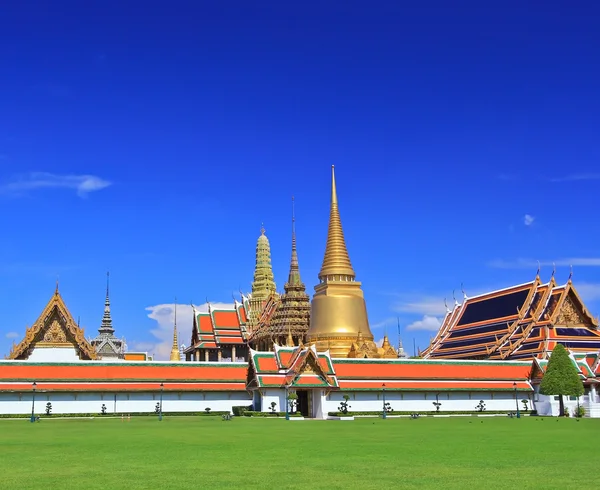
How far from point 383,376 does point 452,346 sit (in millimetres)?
23528

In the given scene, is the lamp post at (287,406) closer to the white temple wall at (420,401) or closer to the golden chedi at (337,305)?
the white temple wall at (420,401)

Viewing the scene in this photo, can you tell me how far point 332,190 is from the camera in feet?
275

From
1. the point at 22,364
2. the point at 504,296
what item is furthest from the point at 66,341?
the point at 504,296

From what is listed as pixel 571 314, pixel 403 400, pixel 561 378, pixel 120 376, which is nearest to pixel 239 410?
pixel 120 376

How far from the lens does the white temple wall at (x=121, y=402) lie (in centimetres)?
4960

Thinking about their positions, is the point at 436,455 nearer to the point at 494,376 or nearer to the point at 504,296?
the point at 494,376

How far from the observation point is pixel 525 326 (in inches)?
2655

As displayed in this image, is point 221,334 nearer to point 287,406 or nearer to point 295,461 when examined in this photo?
point 287,406

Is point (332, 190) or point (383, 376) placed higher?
point (332, 190)

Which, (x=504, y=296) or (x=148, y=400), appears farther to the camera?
(x=504, y=296)

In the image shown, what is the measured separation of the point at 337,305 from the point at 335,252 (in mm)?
6048

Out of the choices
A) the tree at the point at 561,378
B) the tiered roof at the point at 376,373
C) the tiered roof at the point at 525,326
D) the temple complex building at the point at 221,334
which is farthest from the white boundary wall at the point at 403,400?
the temple complex building at the point at 221,334

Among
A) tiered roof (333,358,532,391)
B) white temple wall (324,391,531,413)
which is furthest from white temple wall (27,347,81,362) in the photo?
white temple wall (324,391,531,413)

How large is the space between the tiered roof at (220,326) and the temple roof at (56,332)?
2762 cm
